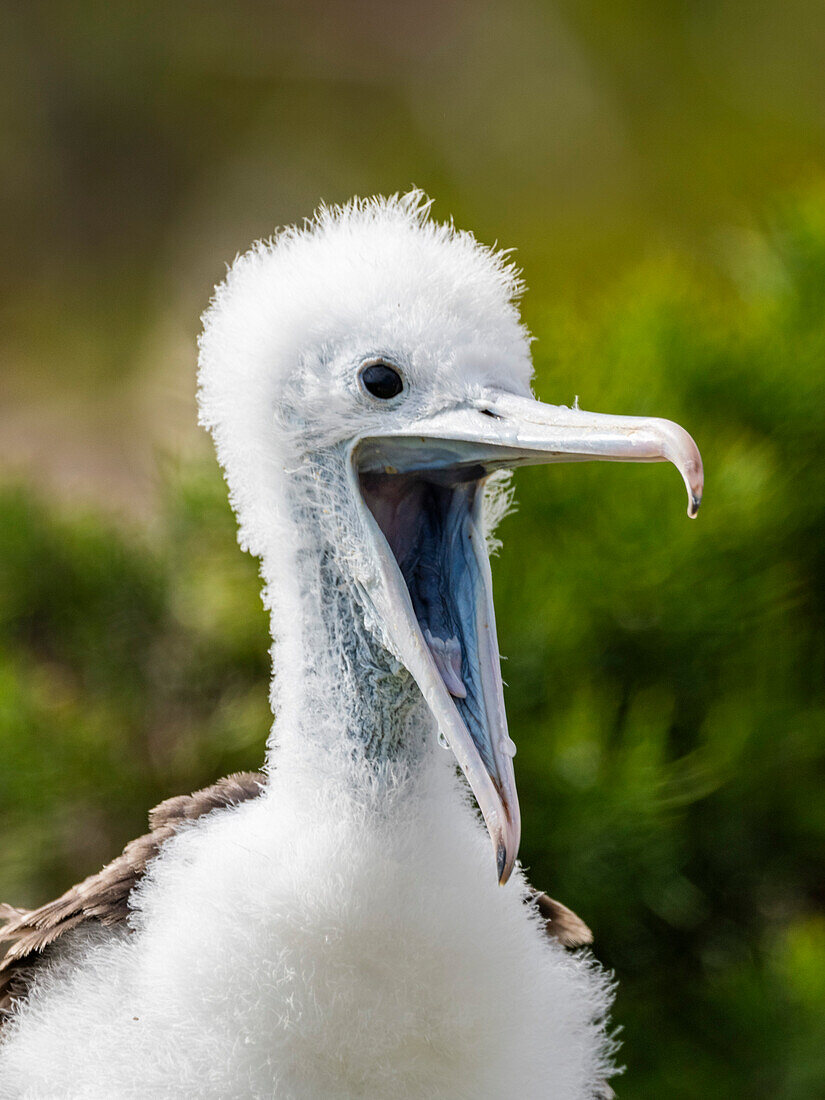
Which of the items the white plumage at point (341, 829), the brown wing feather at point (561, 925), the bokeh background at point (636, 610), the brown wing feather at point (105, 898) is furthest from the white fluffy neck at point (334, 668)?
the bokeh background at point (636, 610)

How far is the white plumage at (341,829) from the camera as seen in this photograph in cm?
128

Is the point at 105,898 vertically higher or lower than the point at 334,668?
lower

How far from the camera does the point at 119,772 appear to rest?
9.86 feet

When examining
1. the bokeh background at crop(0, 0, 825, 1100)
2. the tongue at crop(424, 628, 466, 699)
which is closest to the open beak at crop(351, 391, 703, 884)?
the tongue at crop(424, 628, 466, 699)

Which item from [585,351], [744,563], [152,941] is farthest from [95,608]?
[152,941]

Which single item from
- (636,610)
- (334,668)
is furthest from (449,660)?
(636,610)

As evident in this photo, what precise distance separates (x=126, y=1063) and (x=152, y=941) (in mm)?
119

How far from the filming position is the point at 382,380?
1279 mm

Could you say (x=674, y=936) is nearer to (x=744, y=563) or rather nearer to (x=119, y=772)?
(x=744, y=563)

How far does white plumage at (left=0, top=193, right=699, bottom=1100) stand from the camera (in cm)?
128

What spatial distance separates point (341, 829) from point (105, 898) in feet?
0.99

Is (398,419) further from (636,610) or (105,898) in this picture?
(636,610)

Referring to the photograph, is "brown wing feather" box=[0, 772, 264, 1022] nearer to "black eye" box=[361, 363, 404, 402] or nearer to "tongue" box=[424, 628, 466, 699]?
"tongue" box=[424, 628, 466, 699]

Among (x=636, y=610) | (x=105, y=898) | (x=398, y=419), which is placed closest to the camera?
(x=398, y=419)
